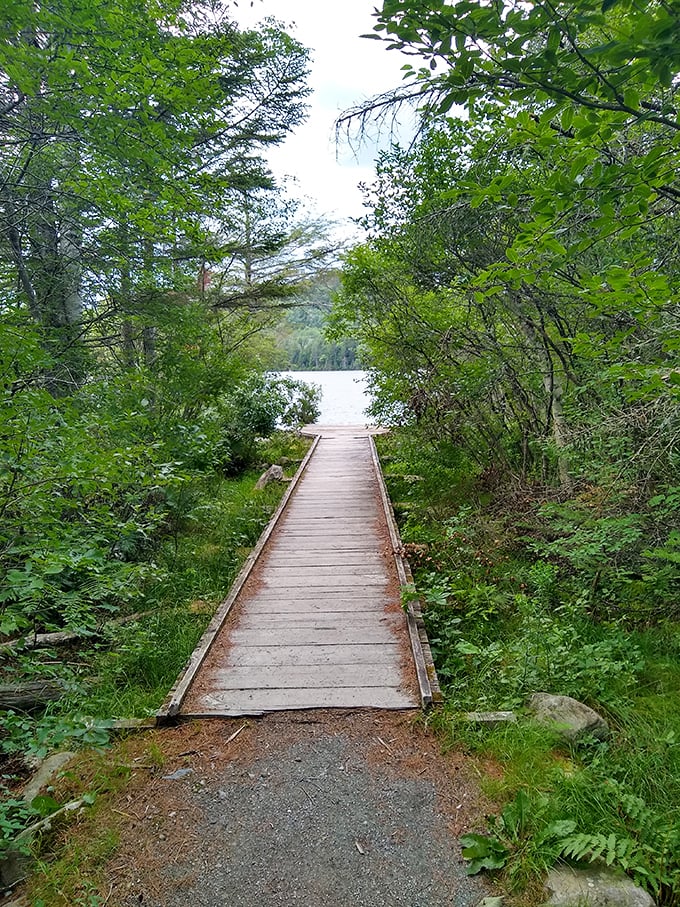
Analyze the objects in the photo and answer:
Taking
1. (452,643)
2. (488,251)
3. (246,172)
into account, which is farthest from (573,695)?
(246,172)

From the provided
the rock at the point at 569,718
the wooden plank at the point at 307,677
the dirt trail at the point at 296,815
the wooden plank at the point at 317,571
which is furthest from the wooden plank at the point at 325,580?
the rock at the point at 569,718

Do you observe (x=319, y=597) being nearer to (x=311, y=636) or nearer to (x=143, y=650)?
(x=311, y=636)

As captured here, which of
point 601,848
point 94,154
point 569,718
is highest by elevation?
point 94,154

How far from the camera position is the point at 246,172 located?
9.08 metres

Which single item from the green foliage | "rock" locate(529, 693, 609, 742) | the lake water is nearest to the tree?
the green foliage

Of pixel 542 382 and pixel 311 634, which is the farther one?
A: pixel 542 382

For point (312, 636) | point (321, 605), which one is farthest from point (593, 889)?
point (321, 605)

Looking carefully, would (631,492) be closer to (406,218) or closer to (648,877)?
(648,877)

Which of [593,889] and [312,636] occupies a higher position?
[593,889]

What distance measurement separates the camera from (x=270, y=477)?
377 inches

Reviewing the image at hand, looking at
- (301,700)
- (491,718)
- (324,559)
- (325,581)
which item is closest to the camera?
(491,718)

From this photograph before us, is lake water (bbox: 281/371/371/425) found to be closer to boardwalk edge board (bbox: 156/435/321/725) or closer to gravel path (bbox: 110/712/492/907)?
boardwalk edge board (bbox: 156/435/321/725)

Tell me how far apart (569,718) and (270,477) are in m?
7.51

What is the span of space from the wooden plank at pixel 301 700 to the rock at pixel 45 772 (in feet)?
2.28
